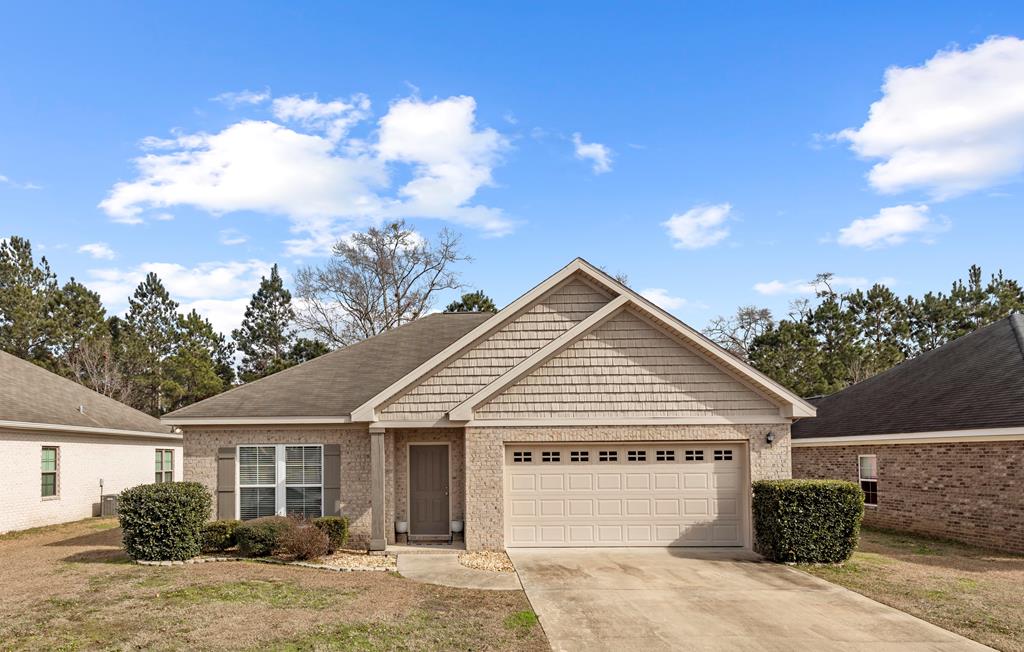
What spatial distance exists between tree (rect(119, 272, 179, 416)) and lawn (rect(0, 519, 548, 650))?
32466 mm

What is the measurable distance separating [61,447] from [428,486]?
12323mm

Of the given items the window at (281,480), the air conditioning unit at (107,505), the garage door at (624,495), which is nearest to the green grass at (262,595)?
the window at (281,480)

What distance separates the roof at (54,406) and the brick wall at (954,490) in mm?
22374

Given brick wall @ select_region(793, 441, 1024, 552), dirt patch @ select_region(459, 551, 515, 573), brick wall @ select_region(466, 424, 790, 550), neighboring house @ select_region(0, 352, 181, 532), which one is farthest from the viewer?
neighboring house @ select_region(0, 352, 181, 532)

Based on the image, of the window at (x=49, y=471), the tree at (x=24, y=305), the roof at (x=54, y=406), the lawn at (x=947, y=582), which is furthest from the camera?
the tree at (x=24, y=305)

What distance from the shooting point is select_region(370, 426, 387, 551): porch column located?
14.4 m

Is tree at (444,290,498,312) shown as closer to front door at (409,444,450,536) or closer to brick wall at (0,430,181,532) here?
brick wall at (0,430,181,532)

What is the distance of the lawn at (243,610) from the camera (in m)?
8.42

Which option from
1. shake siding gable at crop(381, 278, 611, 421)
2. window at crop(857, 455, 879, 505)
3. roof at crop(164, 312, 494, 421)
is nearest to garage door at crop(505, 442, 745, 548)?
shake siding gable at crop(381, 278, 611, 421)

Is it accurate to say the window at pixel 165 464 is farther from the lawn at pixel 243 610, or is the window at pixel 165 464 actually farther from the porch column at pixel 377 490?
the porch column at pixel 377 490

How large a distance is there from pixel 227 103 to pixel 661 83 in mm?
11289

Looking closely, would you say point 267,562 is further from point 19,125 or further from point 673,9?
point 673,9

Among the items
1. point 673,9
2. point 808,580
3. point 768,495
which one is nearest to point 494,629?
point 808,580

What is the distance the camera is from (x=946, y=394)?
17422mm
